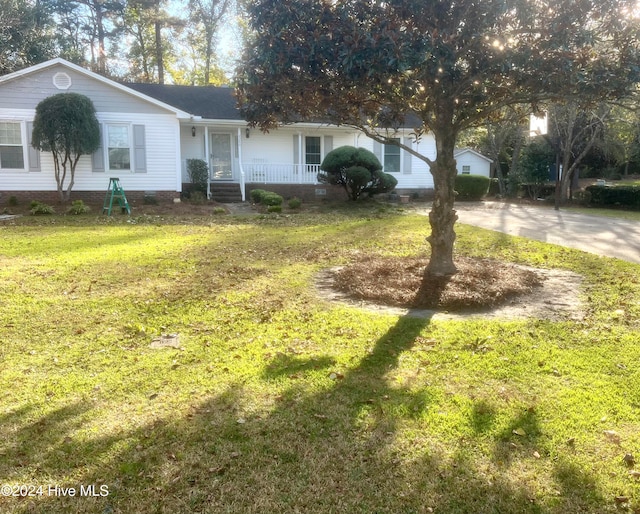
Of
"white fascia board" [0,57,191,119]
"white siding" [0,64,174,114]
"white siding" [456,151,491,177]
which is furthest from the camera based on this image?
"white siding" [456,151,491,177]

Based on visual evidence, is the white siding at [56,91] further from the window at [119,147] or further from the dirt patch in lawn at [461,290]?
the dirt patch in lawn at [461,290]

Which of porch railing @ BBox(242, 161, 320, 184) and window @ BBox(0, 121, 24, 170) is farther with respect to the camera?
porch railing @ BBox(242, 161, 320, 184)

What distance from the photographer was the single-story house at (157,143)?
1677 cm

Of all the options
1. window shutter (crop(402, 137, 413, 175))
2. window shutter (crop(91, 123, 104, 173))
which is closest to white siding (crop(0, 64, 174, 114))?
window shutter (crop(91, 123, 104, 173))

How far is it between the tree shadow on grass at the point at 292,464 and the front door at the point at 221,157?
1823 cm

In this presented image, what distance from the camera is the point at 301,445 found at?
304cm

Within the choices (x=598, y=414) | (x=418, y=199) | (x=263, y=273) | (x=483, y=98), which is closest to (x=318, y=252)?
(x=263, y=273)

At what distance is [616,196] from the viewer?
20828mm

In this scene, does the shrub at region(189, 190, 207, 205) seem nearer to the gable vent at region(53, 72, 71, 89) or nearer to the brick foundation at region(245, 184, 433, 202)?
the brick foundation at region(245, 184, 433, 202)

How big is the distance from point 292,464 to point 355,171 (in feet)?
48.5

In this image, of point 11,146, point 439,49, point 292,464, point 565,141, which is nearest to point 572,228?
point 565,141

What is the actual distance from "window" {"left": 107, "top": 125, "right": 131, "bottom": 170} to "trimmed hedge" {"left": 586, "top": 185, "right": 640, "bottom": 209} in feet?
62.3

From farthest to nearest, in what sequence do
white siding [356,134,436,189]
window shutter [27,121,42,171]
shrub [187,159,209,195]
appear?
white siding [356,134,436,189], shrub [187,159,209,195], window shutter [27,121,42,171]

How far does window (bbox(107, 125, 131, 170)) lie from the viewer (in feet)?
57.9
